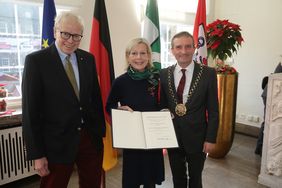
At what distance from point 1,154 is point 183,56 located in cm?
198

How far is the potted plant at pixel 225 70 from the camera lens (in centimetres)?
297

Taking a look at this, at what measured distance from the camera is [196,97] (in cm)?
158

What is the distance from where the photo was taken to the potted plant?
9.75ft

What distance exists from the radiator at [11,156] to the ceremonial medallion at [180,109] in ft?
5.61

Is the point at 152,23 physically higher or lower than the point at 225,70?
higher

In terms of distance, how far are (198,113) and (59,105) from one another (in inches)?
35.1

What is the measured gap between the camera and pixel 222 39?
2992mm

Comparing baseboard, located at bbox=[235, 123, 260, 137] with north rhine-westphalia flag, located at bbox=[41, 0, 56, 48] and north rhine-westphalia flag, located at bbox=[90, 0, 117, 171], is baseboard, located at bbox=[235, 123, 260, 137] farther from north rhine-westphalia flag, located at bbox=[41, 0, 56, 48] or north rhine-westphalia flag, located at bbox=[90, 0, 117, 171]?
north rhine-westphalia flag, located at bbox=[41, 0, 56, 48]

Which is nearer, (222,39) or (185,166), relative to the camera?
(185,166)

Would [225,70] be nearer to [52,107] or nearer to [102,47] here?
[102,47]

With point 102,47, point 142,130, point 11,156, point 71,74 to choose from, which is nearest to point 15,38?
point 102,47

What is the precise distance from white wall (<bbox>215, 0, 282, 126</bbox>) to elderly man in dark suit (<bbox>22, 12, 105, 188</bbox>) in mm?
3478

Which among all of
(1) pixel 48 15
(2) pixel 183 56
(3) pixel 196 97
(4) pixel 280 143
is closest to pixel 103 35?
(1) pixel 48 15

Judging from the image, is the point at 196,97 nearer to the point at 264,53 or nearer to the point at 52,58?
the point at 52,58
